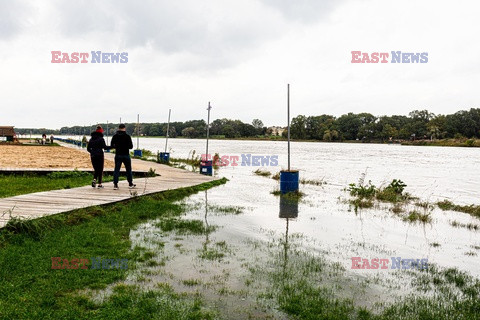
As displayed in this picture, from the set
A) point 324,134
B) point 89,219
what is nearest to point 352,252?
point 89,219

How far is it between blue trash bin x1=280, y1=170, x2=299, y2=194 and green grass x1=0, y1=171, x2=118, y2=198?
7521 millimetres

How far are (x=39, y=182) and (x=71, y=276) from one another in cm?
1020

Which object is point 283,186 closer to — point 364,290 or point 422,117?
point 364,290

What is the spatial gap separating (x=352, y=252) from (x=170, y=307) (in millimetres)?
4342

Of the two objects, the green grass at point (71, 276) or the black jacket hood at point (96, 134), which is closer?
the green grass at point (71, 276)

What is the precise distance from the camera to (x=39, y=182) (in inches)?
532

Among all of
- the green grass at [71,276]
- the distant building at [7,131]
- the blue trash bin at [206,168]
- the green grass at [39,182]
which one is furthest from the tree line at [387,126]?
the green grass at [71,276]

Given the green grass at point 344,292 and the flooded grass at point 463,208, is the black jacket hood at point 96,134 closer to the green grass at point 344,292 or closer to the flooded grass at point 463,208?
the green grass at point 344,292

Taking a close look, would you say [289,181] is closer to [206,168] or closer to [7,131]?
[206,168]

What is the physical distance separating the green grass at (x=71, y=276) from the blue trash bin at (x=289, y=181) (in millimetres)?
8082

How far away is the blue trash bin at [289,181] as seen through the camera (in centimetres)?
1490

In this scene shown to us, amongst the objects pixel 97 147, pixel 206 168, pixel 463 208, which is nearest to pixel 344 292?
pixel 97 147

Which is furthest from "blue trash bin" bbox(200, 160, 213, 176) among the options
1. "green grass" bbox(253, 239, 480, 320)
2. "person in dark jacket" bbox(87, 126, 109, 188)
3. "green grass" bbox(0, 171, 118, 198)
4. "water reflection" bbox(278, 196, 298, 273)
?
"green grass" bbox(253, 239, 480, 320)

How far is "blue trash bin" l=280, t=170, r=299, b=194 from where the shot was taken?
14.9 meters
